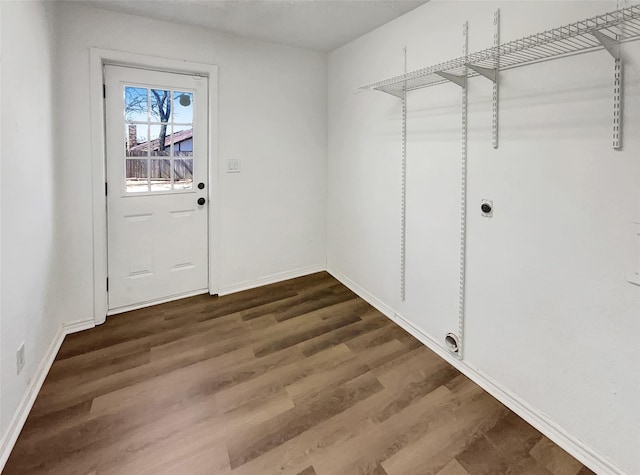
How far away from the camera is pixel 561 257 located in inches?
62.1

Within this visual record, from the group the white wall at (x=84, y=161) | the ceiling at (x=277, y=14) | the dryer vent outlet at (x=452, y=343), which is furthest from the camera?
the ceiling at (x=277, y=14)

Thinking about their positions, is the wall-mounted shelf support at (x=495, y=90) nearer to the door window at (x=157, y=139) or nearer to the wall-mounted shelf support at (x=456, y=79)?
the wall-mounted shelf support at (x=456, y=79)

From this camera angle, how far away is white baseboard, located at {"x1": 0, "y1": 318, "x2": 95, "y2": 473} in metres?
→ 1.49

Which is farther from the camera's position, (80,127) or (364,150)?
(364,150)

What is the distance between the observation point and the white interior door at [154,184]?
2.71 meters

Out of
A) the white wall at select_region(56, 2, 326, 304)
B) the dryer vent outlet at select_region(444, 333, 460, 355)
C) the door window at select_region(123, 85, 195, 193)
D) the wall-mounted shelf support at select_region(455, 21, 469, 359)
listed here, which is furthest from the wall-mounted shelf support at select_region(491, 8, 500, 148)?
the door window at select_region(123, 85, 195, 193)

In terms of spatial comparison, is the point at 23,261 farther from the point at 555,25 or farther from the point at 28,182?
the point at 555,25

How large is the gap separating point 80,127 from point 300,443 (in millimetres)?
2568

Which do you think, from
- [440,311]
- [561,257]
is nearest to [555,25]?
[561,257]

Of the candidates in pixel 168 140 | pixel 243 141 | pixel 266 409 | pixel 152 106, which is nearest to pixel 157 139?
→ pixel 168 140

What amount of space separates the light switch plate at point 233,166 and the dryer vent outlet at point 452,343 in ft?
7.46

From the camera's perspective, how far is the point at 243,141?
3.17 meters

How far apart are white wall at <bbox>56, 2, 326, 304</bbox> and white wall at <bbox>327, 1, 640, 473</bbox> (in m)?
1.02

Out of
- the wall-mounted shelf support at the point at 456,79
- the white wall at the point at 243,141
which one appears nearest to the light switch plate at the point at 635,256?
the wall-mounted shelf support at the point at 456,79
